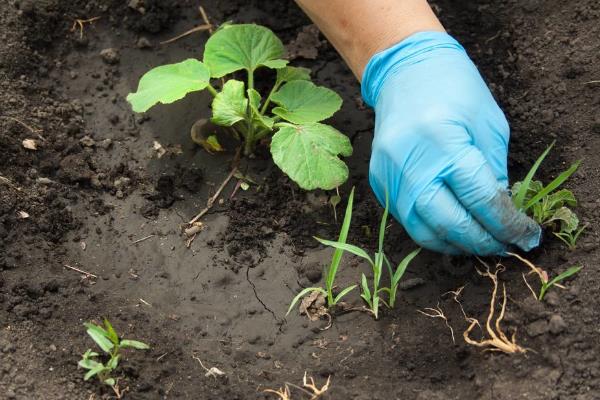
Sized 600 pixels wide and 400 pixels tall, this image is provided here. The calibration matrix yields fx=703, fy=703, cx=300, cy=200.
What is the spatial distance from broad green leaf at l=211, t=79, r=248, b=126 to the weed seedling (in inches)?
30.6

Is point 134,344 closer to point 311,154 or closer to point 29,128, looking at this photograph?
point 311,154

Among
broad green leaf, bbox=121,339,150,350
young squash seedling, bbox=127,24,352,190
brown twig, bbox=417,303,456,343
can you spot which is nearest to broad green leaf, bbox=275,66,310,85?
young squash seedling, bbox=127,24,352,190

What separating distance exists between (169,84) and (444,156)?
37.6 inches

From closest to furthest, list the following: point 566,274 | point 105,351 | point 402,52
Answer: point 566,274, point 105,351, point 402,52

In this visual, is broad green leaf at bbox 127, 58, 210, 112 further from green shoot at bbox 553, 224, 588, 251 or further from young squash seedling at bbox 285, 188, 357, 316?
green shoot at bbox 553, 224, 588, 251

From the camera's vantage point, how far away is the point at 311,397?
6.15 ft

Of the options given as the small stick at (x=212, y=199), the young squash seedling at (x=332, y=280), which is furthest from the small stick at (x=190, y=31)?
the young squash seedling at (x=332, y=280)

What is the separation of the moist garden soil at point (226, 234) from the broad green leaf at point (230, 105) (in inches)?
9.9

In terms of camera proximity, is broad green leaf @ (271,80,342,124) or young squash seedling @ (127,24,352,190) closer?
young squash seedling @ (127,24,352,190)

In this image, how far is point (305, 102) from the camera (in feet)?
7.90

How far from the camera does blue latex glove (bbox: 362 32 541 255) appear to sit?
191cm

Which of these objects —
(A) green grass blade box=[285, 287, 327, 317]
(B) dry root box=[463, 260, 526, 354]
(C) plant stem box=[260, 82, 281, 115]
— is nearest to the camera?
(B) dry root box=[463, 260, 526, 354]

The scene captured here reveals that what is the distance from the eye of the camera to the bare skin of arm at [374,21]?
7.43 ft

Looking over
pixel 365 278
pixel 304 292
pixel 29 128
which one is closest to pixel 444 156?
pixel 365 278
